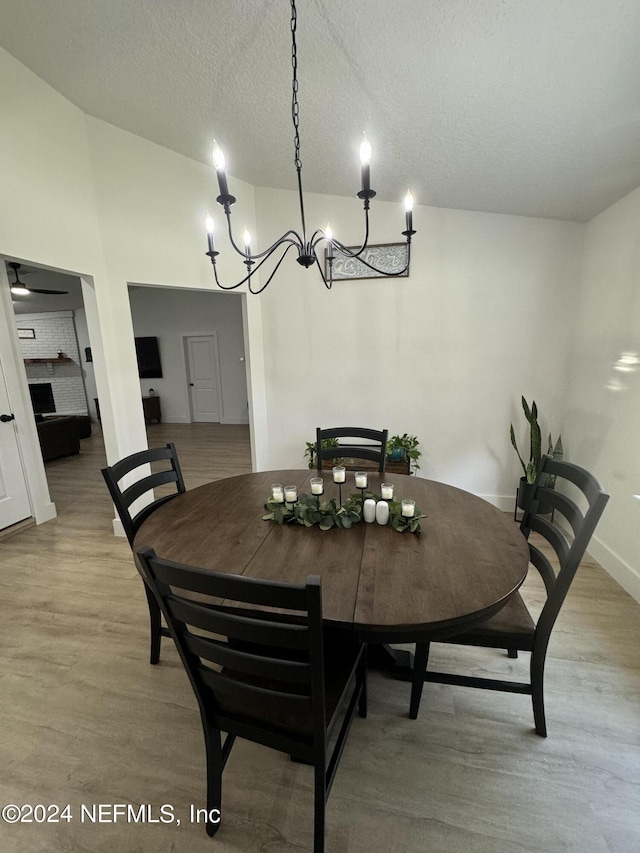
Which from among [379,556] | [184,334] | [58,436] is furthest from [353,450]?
[184,334]

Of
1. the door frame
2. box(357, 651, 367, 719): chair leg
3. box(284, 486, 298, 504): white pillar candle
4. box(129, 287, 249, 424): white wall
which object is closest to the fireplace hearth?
box(129, 287, 249, 424): white wall

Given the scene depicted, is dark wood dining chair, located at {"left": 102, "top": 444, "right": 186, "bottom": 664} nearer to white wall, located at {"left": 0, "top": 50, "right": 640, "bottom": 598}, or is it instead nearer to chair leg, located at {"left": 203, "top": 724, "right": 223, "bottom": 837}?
chair leg, located at {"left": 203, "top": 724, "right": 223, "bottom": 837}

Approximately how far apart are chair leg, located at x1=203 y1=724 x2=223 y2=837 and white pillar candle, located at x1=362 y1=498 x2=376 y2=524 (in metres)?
0.84

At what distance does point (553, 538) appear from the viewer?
1393mm

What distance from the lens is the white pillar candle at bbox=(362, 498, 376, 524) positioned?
1.46m

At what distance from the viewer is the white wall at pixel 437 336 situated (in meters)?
2.95

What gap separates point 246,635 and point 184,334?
7.58 m

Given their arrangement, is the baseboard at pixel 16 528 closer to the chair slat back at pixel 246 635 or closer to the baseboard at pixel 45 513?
the baseboard at pixel 45 513

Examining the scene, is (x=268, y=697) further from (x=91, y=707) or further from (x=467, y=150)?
(x=467, y=150)

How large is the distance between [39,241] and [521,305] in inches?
142

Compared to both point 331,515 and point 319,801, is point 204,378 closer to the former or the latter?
point 331,515

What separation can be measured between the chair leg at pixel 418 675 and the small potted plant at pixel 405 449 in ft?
6.13

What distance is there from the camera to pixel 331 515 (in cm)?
145

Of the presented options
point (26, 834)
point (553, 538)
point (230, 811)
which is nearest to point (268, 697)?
point (230, 811)
